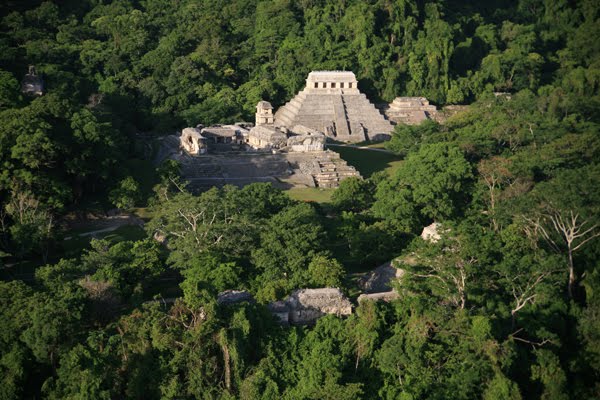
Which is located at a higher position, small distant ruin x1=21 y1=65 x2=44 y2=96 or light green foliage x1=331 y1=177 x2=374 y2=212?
small distant ruin x1=21 y1=65 x2=44 y2=96

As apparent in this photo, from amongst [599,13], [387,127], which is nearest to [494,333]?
[387,127]

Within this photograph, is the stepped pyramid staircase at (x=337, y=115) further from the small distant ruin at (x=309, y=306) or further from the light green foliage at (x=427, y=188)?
the small distant ruin at (x=309, y=306)

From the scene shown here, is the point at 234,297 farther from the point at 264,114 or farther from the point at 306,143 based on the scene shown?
Answer: the point at 264,114

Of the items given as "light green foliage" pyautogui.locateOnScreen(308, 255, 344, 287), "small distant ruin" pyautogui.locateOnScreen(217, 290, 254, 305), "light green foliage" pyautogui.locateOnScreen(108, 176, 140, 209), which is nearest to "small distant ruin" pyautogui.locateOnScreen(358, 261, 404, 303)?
"light green foliage" pyautogui.locateOnScreen(308, 255, 344, 287)

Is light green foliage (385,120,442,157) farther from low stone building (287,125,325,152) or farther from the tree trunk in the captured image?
the tree trunk

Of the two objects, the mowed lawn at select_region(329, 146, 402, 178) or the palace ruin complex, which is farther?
the mowed lawn at select_region(329, 146, 402, 178)

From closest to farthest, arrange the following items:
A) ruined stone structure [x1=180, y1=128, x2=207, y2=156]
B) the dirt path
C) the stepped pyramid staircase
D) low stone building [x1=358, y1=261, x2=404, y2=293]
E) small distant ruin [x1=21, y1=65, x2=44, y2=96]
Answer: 1. low stone building [x1=358, y1=261, x2=404, y2=293]
2. the dirt path
3. ruined stone structure [x1=180, y1=128, x2=207, y2=156]
4. small distant ruin [x1=21, y1=65, x2=44, y2=96]
5. the stepped pyramid staircase

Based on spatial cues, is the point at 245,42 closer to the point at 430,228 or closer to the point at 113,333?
the point at 430,228

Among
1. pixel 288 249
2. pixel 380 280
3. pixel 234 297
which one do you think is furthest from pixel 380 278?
pixel 234 297

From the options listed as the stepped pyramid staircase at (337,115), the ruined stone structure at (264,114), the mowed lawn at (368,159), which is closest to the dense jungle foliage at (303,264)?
the mowed lawn at (368,159)
